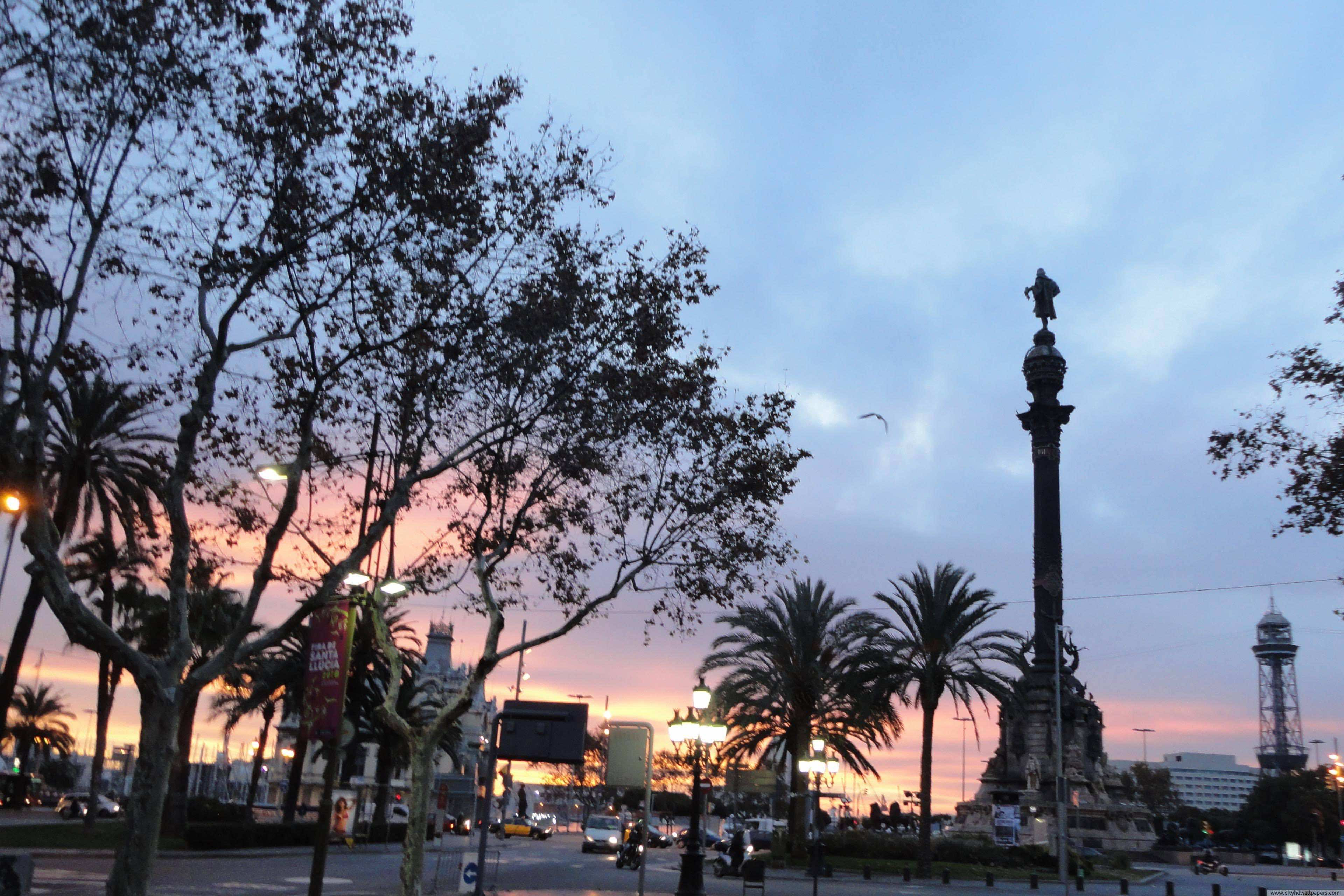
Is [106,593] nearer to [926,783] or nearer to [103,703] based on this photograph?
[103,703]

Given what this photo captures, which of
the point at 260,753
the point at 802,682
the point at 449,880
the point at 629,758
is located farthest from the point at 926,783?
the point at 260,753

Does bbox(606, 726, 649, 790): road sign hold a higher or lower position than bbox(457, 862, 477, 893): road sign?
higher

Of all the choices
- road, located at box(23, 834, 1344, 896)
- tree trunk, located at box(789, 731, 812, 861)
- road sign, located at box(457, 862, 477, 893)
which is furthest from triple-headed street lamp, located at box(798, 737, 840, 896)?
road sign, located at box(457, 862, 477, 893)

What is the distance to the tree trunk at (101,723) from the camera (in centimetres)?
3862

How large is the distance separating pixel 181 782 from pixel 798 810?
73.9ft

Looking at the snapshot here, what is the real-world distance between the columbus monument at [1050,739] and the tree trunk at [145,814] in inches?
2039

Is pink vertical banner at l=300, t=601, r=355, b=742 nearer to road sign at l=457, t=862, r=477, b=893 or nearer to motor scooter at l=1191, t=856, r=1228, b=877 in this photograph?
road sign at l=457, t=862, r=477, b=893

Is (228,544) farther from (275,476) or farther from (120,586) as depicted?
(120,586)

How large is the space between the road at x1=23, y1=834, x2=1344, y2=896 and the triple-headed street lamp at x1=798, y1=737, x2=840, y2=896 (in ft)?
11.3

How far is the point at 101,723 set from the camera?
40750mm

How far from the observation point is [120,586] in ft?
125

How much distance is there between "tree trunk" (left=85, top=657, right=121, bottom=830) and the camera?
38.6m

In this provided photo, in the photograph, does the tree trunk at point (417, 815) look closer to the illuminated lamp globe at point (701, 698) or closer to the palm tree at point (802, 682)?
the illuminated lamp globe at point (701, 698)

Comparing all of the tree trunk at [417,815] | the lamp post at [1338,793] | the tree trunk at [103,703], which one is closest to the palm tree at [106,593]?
the tree trunk at [103,703]
